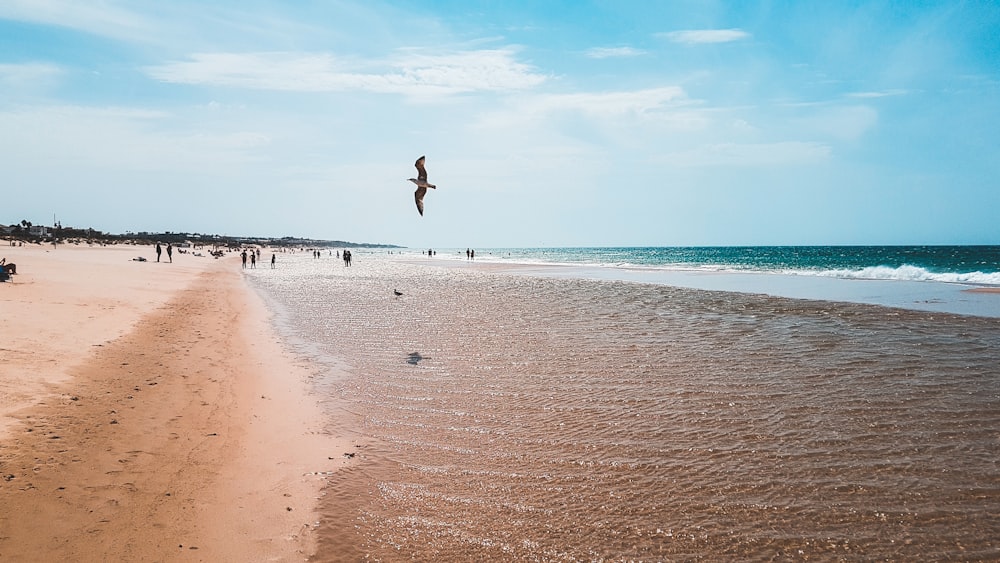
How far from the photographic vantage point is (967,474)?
634cm

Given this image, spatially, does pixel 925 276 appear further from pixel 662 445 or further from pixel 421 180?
pixel 662 445

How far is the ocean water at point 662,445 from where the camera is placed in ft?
16.8

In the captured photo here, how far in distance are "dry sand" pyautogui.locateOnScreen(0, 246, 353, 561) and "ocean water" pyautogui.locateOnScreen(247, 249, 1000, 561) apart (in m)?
0.61

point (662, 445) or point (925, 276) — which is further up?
point (925, 276)

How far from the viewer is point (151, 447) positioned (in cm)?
681

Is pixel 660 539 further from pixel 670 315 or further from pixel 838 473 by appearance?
pixel 670 315

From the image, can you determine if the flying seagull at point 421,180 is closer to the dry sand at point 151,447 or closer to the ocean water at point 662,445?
the ocean water at point 662,445

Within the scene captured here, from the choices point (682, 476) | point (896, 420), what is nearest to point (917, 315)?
Result: point (896, 420)

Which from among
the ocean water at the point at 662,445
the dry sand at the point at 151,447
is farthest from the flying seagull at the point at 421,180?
the dry sand at the point at 151,447

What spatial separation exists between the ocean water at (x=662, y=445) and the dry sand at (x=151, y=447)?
609mm

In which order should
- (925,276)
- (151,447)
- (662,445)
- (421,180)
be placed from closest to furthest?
(151,447)
(662,445)
(421,180)
(925,276)

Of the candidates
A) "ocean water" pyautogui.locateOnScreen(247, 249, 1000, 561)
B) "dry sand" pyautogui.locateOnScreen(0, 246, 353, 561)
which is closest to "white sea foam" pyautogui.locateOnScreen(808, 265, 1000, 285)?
"ocean water" pyautogui.locateOnScreen(247, 249, 1000, 561)

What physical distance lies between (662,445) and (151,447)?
6.46m

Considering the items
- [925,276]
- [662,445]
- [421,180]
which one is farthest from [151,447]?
[925,276]
